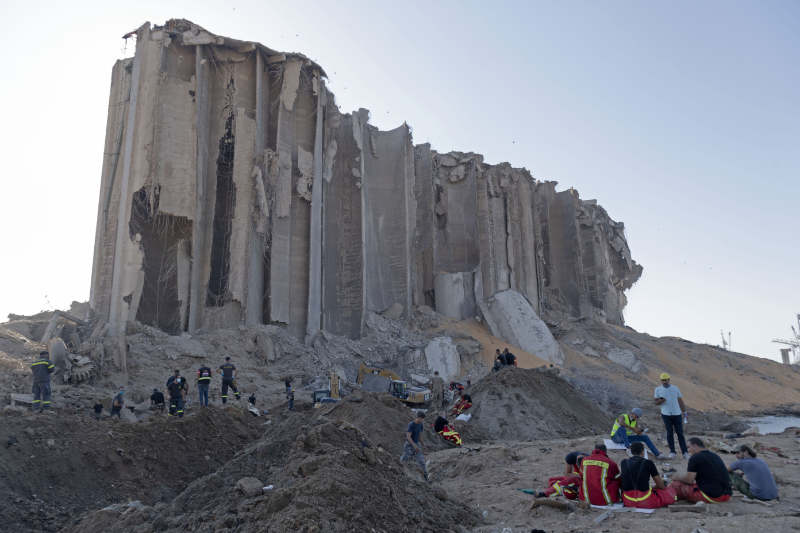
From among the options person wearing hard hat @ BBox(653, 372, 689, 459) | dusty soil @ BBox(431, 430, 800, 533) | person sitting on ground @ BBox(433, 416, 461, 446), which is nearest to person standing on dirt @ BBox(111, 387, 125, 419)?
dusty soil @ BBox(431, 430, 800, 533)

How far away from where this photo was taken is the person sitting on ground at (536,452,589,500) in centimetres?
748

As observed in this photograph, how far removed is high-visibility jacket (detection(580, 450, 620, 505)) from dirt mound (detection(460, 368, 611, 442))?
A: 7.73 meters

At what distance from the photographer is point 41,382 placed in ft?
38.4

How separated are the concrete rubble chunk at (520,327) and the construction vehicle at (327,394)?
16.0m

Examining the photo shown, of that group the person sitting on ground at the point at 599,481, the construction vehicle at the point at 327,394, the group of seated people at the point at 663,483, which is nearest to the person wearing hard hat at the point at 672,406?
the group of seated people at the point at 663,483

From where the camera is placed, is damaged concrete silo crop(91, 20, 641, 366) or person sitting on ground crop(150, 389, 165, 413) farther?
damaged concrete silo crop(91, 20, 641, 366)

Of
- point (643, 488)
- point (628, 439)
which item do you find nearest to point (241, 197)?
point (628, 439)

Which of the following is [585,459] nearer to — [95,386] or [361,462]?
[361,462]

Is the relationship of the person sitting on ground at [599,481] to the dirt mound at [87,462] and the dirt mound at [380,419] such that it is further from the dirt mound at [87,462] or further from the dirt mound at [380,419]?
the dirt mound at [87,462]

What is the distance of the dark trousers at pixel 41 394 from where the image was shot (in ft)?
38.4

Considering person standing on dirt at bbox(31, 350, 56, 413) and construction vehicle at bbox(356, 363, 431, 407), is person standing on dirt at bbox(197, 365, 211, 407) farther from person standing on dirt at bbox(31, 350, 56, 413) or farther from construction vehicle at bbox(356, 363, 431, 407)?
construction vehicle at bbox(356, 363, 431, 407)

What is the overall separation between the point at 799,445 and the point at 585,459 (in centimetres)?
698

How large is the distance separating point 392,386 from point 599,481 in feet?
41.1

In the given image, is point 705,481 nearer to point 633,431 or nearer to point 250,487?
point 633,431
